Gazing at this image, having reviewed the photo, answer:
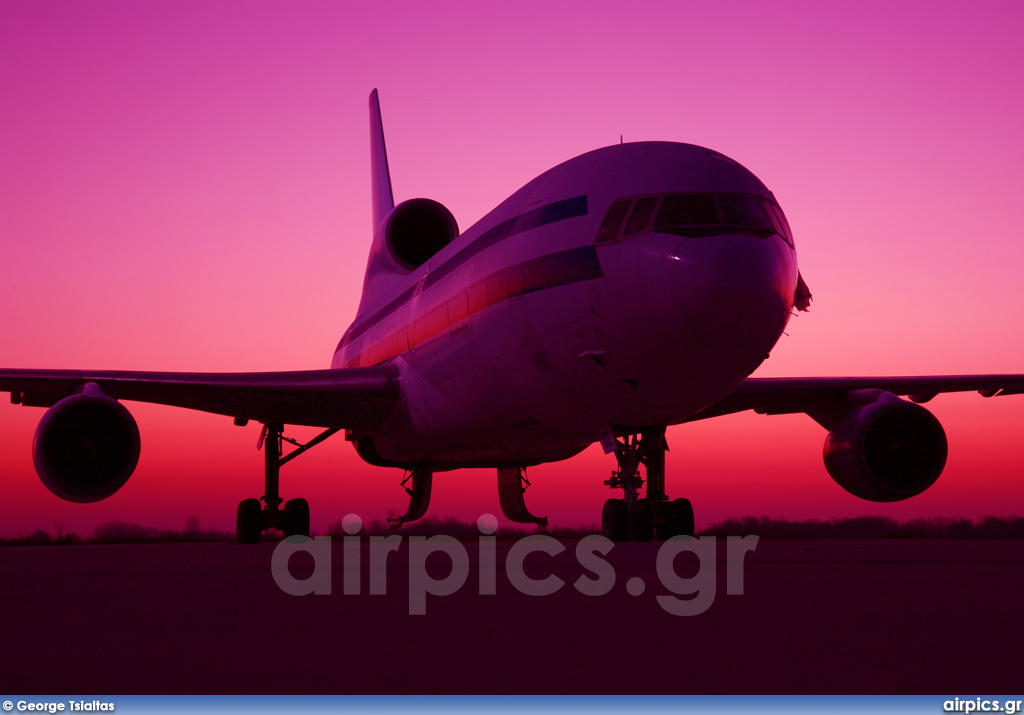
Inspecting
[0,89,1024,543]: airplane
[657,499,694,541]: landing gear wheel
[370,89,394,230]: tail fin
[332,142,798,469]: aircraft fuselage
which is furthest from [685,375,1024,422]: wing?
[370,89,394,230]: tail fin

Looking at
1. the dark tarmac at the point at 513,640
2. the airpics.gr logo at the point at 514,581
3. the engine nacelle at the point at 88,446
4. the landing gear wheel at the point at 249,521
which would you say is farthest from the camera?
the landing gear wheel at the point at 249,521

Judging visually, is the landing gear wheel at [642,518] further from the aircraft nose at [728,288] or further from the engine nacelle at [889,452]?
the engine nacelle at [889,452]

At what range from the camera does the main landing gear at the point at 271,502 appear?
1864 cm

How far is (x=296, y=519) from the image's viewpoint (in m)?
19.1

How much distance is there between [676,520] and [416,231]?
11837 millimetres

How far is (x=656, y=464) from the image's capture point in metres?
11.8

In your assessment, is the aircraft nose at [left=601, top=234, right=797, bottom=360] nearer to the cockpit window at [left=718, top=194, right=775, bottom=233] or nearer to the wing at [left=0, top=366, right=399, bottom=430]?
the cockpit window at [left=718, top=194, right=775, bottom=233]

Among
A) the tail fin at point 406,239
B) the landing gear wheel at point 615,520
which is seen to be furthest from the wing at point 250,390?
the landing gear wheel at point 615,520

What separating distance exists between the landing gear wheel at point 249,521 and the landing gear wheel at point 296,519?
48cm

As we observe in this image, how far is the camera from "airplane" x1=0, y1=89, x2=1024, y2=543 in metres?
9.45

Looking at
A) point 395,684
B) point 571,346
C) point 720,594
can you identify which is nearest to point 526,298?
point 571,346

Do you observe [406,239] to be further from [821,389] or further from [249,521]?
[821,389]

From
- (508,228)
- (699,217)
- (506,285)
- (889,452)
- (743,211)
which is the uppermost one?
(508,228)

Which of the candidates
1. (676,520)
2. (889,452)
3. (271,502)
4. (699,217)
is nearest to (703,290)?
(699,217)
